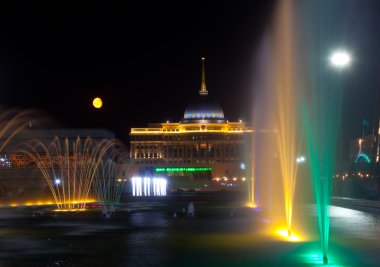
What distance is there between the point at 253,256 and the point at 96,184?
5699cm

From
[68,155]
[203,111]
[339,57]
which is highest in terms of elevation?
[203,111]

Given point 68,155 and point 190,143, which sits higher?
point 190,143

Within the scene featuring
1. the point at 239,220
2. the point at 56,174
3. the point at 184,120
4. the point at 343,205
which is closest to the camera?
the point at 239,220

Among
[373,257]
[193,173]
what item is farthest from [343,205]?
[193,173]

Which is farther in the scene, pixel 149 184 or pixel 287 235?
pixel 149 184

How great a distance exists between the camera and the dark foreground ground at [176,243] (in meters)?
16.2

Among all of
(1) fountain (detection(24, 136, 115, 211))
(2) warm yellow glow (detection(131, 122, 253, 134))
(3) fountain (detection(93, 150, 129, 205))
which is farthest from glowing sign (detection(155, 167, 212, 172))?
(1) fountain (detection(24, 136, 115, 211))

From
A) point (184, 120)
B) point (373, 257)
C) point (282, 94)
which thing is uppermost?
point (184, 120)

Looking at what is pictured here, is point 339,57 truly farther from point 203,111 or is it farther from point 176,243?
point 203,111

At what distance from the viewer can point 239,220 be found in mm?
29016

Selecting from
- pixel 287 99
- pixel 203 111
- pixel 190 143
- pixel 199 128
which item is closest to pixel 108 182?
pixel 287 99

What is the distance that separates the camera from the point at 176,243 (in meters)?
19.7

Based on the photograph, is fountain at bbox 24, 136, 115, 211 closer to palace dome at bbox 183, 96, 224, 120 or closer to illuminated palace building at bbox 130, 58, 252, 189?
illuminated palace building at bbox 130, 58, 252, 189

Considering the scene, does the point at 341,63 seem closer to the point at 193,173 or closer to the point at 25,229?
the point at 25,229
